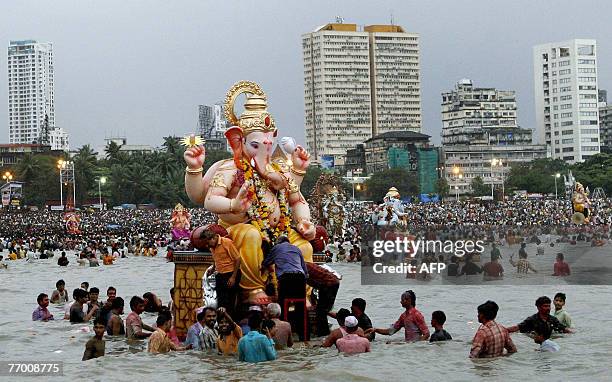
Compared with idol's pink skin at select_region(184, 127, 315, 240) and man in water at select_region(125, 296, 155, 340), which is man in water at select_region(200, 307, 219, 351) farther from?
man in water at select_region(125, 296, 155, 340)

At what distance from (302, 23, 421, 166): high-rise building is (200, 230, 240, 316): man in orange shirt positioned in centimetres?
15169

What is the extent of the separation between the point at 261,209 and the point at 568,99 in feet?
502

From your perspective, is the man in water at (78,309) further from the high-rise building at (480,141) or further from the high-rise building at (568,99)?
the high-rise building at (568,99)

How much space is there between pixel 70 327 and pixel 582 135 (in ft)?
480

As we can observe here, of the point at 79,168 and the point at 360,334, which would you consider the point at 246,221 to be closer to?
the point at 360,334

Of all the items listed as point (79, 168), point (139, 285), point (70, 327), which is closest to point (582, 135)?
point (79, 168)

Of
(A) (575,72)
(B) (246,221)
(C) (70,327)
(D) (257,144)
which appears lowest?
(C) (70,327)

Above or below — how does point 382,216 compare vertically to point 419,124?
below

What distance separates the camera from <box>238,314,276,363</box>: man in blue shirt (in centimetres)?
1280

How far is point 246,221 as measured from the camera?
15047mm

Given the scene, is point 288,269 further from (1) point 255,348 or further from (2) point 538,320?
(2) point 538,320

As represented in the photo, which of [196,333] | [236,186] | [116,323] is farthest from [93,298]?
[196,333]

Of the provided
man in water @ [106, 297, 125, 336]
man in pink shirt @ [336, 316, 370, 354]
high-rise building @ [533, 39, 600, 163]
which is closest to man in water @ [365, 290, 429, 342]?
man in pink shirt @ [336, 316, 370, 354]

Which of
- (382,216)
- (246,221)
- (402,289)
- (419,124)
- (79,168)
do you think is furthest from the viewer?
(419,124)
